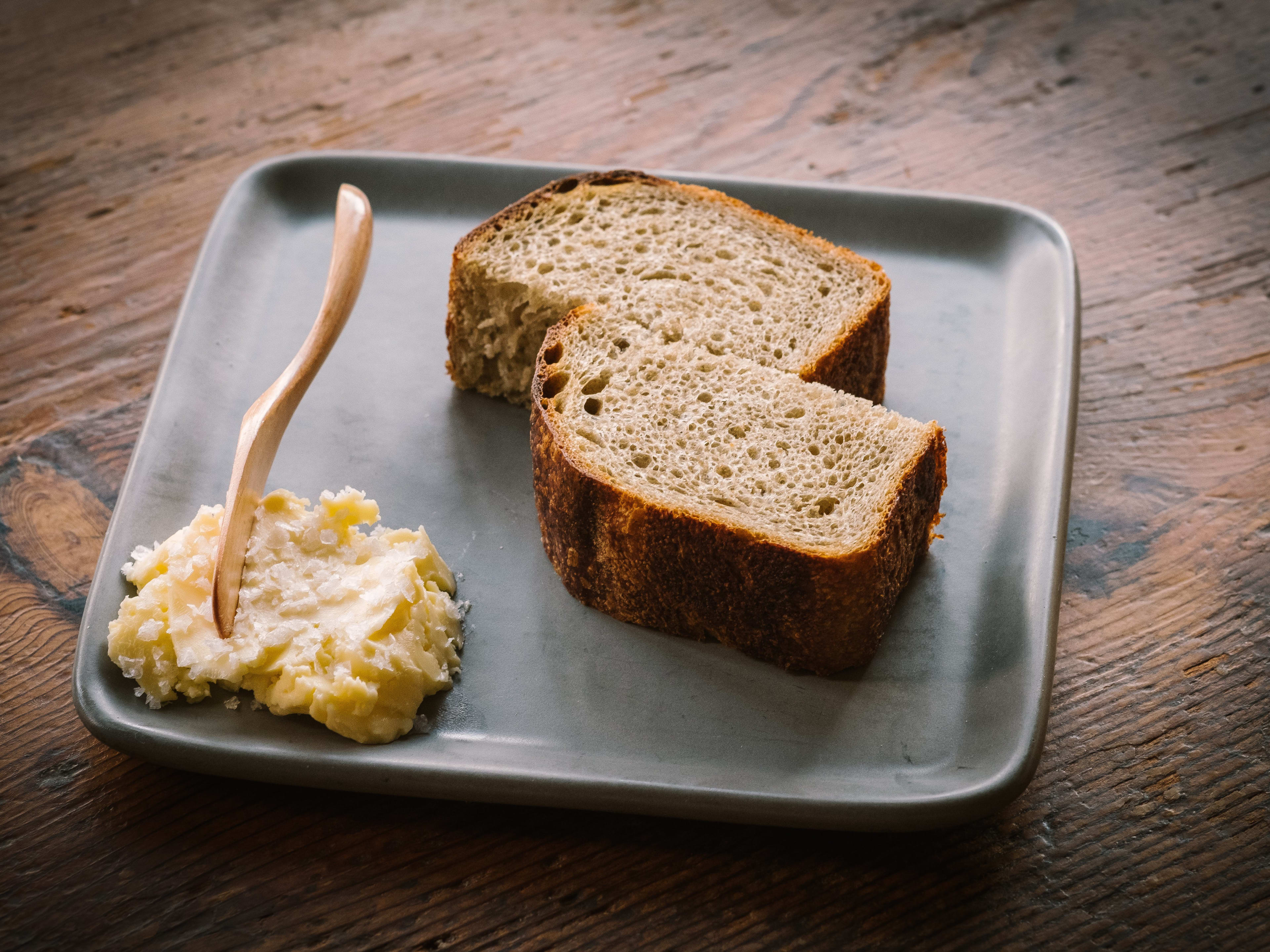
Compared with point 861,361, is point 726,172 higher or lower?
higher

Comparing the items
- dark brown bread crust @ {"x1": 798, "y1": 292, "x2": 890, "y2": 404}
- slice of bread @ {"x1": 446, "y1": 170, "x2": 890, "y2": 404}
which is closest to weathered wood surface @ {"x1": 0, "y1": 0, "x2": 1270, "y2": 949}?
dark brown bread crust @ {"x1": 798, "y1": 292, "x2": 890, "y2": 404}

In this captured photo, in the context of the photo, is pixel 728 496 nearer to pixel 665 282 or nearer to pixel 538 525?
pixel 538 525

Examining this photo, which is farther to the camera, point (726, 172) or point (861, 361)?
point (726, 172)

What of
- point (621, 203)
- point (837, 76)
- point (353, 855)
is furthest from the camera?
point (837, 76)

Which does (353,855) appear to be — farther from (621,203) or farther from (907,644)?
(621,203)

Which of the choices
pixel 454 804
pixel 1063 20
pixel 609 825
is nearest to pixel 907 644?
pixel 609 825

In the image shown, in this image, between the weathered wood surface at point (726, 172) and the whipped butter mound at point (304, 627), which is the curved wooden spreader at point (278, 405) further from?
the weathered wood surface at point (726, 172)

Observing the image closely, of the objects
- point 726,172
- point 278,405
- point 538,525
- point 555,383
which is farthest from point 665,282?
point 726,172

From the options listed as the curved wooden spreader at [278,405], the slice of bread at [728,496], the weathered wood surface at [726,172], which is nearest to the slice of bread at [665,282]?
the slice of bread at [728,496]
